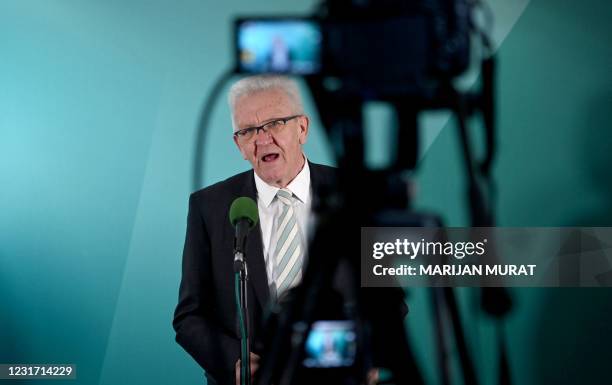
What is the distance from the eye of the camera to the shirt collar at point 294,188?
2.82 metres

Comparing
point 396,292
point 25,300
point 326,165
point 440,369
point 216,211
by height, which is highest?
point 326,165

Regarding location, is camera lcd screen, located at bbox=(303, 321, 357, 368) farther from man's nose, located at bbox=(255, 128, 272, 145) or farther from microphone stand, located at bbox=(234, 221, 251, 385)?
man's nose, located at bbox=(255, 128, 272, 145)

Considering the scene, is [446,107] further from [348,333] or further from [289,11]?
[289,11]

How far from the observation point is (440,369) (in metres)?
1.47

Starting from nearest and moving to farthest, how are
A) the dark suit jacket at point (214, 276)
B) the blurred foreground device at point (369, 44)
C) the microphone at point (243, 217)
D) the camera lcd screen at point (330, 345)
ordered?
the blurred foreground device at point (369, 44), the camera lcd screen at point (330, 345), the microphone at point (243, 217), the dark suit jacket at point (214, 276)

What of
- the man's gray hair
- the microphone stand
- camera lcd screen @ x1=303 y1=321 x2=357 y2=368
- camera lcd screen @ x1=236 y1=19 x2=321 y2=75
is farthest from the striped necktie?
camera lcd screen @ x1=236 y1=19 x2=321 y2=75

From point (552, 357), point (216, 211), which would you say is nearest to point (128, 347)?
point (216, 211)

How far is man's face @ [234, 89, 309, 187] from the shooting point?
2.77 m

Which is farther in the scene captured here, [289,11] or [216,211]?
[289,11]

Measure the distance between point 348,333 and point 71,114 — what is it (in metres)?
2.00

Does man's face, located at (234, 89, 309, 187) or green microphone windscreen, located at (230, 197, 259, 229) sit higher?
man's face, located at (234, 89, 309, 187)

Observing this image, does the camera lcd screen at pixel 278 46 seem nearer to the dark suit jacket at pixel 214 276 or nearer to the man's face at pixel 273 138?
the dark suit jacket at pixel 214 276

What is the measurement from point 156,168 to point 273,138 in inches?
25.1

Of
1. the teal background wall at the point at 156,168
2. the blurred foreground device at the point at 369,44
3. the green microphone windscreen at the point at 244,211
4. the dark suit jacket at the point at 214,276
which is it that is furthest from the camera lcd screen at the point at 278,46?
the teal background wall at the point at 156,168
